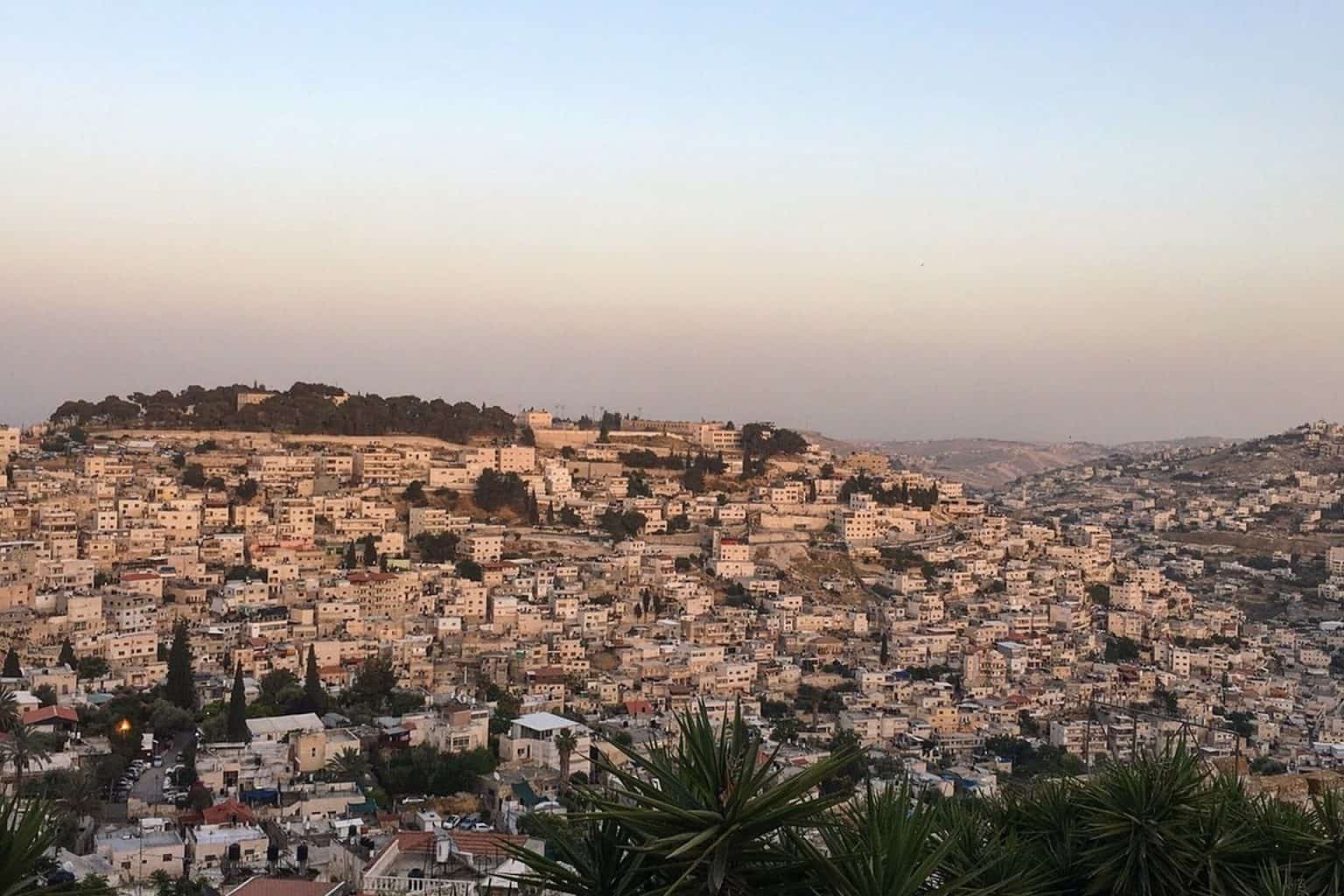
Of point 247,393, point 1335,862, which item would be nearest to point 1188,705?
point 1335,862

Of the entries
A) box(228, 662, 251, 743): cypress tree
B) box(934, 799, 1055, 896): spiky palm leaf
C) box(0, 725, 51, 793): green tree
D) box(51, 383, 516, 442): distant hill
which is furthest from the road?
box(51, 383, 516, 442): distant hill

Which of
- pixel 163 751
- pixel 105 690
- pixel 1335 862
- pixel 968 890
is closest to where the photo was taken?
pixel 968 890

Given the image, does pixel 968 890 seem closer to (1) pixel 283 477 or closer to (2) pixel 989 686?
(2) pixel 989 686

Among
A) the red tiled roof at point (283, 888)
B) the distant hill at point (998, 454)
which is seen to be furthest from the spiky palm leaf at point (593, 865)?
the distant hill at point (998, 454)

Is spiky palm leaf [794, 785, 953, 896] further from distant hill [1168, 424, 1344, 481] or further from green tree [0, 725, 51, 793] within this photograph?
distant hill [1168, 424, 1344, 481]

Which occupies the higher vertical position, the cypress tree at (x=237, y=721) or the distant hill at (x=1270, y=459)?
the distant hill at (x=1270, y=459)

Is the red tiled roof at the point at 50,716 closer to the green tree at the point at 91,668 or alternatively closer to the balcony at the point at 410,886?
the green tree at the point at 91,668
